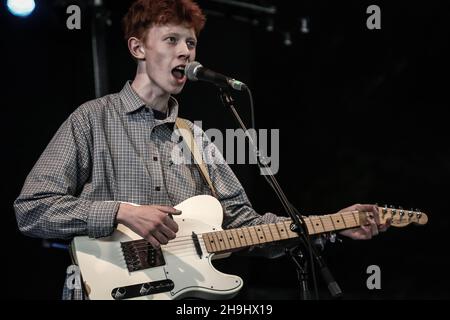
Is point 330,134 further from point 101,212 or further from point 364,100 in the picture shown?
point 101,212

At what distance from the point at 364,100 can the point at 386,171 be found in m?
0.63

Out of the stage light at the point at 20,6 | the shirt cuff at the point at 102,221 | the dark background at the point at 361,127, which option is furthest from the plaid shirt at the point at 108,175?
the dark background at the point at 361,127

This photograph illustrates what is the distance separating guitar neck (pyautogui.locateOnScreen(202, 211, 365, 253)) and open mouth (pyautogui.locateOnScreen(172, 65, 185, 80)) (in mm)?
804

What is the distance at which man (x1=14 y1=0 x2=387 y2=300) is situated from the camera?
2.49 meters

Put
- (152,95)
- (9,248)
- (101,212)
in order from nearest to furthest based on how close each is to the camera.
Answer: (101,212)
(152,95)
(9,248)

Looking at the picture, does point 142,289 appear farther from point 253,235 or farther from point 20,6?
point 20,6

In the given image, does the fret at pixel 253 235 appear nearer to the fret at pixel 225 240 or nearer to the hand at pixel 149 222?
the fret at pixel 225 240

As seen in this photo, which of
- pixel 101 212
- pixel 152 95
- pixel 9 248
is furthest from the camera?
pixel 9 248

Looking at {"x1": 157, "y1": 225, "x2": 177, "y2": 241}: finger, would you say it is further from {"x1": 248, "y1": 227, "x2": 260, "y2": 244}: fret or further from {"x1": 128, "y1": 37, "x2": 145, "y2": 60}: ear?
{"x1": 128, "y1": 37, "x2": 145, "y2": 60}: ear

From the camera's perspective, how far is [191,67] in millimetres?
2592

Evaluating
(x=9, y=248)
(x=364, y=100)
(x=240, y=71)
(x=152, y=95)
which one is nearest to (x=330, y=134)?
(x=364, y=100)

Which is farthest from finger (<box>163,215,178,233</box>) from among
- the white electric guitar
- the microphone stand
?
the microphone stand

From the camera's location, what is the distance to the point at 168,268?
2570 millimetres

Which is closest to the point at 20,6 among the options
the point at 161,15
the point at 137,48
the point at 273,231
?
the point at 137,48
